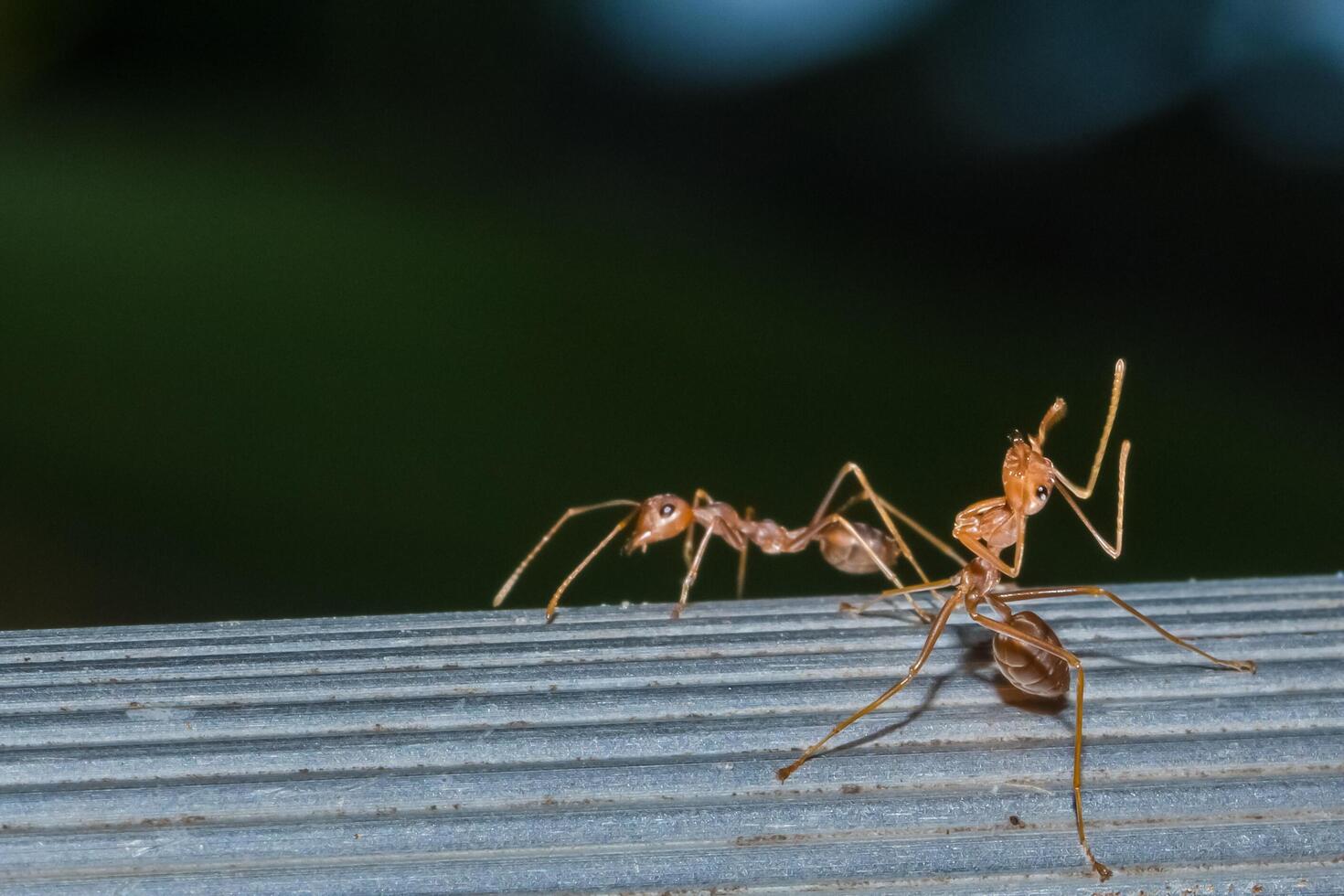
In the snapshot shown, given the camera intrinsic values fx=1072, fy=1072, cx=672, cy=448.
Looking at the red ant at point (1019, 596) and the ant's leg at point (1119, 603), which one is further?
the ant's leg at point (1119, 603)

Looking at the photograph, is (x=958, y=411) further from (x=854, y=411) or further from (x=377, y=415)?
(x=377, y=415)

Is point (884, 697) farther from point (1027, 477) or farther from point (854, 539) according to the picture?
point (854, 539)

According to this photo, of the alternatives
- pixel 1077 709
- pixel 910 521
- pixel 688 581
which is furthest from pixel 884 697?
pixel 910 521

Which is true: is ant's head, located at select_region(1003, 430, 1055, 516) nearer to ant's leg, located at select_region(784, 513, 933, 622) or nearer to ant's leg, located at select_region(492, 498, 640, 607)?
ant's leg, located at select_region(784, 513, 933, 622)

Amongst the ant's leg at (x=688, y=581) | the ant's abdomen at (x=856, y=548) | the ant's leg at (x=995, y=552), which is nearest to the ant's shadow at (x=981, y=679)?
the ant's leg at (x=995, y=552)

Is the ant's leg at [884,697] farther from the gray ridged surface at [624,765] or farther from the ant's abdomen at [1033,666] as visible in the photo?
the ant's abdomen at [1033,666]

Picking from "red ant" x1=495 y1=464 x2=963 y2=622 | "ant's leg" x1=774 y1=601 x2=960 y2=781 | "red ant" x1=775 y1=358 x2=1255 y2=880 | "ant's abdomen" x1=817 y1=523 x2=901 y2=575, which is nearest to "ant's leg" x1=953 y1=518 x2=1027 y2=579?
"red ant" x1=775 y1=358 x2=1255 y2=880
